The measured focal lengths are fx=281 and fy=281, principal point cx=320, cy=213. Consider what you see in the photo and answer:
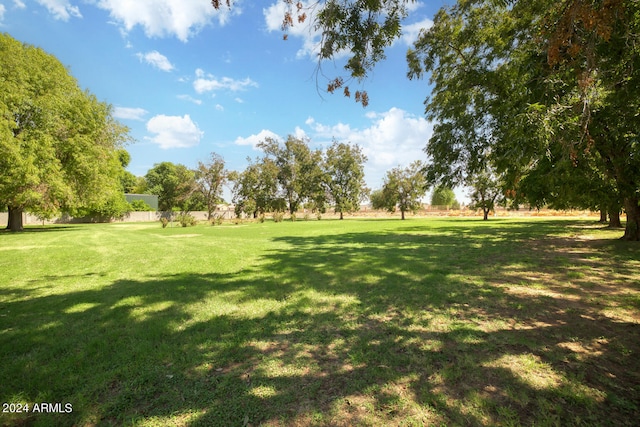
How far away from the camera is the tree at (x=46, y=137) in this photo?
18.6 meters

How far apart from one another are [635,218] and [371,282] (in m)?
13.3

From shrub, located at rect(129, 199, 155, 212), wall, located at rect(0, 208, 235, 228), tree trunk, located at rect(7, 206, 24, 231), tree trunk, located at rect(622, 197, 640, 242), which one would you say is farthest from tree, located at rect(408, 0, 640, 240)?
shrub, located at rect(129, 199, 155, 212)

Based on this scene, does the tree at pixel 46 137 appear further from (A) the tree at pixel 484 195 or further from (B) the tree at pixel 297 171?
(A) the tree at pixel 484 195

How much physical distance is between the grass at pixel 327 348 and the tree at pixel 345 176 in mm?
48168

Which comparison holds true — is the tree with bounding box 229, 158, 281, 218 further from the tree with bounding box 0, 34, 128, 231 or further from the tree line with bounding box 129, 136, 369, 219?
the tree with bounding box 0, 34, 128, 231

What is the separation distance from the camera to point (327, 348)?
344cm

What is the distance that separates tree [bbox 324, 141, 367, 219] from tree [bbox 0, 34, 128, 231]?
3684cm

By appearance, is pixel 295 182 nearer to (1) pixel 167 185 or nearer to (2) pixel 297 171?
(2) pixel 297 171

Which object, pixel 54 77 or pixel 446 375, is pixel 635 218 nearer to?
pixel 446 375

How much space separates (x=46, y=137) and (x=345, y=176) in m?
43.3

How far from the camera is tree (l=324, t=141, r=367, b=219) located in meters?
55.0

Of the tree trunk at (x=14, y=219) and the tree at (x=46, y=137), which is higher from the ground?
the tree at (x=46, y=137)

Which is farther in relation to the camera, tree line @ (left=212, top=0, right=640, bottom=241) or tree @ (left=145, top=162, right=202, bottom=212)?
tree @ (left=145, top=162, right=202, bottom=212)

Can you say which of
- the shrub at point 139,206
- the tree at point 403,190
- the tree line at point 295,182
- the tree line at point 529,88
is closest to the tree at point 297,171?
the tree line at point 295,182
